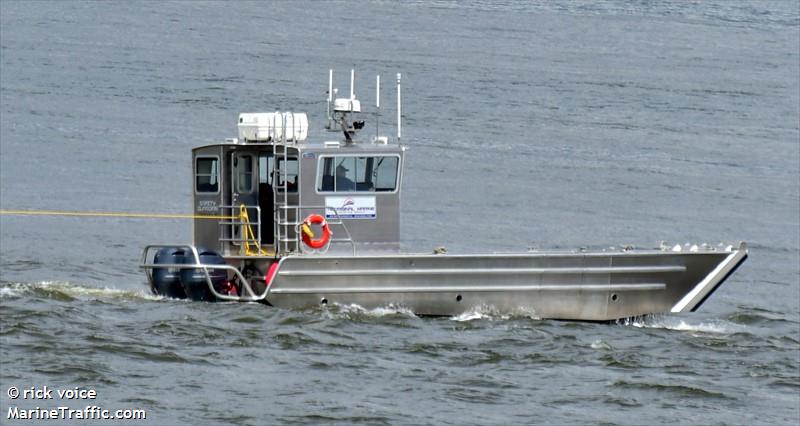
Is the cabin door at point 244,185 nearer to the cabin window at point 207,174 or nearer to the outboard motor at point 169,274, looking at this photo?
the cabin window at point 207,174

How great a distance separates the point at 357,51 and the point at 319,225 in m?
35.2

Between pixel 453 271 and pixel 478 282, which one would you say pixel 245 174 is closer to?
pixel 453 271

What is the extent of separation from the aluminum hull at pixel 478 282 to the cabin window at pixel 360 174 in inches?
63.1

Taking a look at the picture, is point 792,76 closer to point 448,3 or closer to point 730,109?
point 730,109

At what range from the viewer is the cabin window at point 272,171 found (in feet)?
91.9

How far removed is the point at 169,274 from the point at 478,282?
5.35 meters

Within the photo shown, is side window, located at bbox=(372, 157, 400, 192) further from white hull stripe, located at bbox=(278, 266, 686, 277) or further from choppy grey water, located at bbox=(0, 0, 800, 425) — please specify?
choppy grey water, located at bbox=(0, 0, 800, 425)

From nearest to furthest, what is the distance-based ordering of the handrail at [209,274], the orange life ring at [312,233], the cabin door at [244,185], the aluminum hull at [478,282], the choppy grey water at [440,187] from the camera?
1. the choppy grey water at [440,187]
2. the aluminum hull at [478,282]
3. the handrail at [209,274]
4. the orange life ring at [312,233]
5. the cabin door at [244,185]

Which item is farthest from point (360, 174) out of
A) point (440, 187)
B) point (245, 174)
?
point (440, 187)

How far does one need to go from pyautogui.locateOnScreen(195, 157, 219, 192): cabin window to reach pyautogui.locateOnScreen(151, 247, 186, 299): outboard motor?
1.45 metres

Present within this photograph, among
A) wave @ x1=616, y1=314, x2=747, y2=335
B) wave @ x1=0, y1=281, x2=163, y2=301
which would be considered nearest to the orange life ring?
wave @ x1=0, y1=281, x2=163, y2=301

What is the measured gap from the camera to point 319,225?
1099 inches

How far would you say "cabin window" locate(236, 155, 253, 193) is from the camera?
28.5 meters

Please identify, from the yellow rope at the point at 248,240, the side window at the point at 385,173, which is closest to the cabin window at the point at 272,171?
the yellow rope at the point at 248,240
